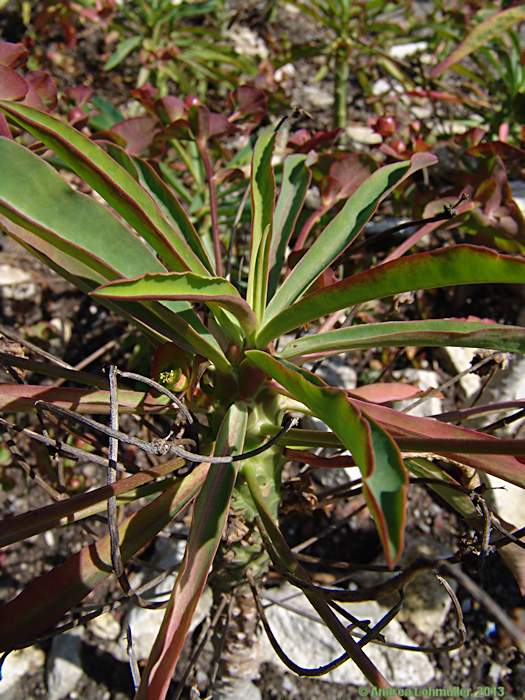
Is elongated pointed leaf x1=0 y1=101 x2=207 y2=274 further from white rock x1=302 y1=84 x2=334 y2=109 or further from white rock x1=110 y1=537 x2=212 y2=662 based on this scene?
white rock x1=302 y1=84 x2=334 y2=109

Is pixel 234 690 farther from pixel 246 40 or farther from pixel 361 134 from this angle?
pixel 246 40

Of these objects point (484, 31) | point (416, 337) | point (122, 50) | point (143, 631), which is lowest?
point (143, 631)

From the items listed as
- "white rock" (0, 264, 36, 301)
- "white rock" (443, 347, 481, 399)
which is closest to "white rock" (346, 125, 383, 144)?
"white rock" (443, 347, 481, 399)

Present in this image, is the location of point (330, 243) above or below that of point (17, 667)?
above

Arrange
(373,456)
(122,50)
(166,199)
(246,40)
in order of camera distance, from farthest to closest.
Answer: (246,40)
(122,50)
(166,199)
(373,456)

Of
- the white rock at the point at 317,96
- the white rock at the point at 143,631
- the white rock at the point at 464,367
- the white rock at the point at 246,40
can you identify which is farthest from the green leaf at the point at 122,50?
the white rock at the point at 143,631

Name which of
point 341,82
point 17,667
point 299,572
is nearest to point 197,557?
point 299,572
